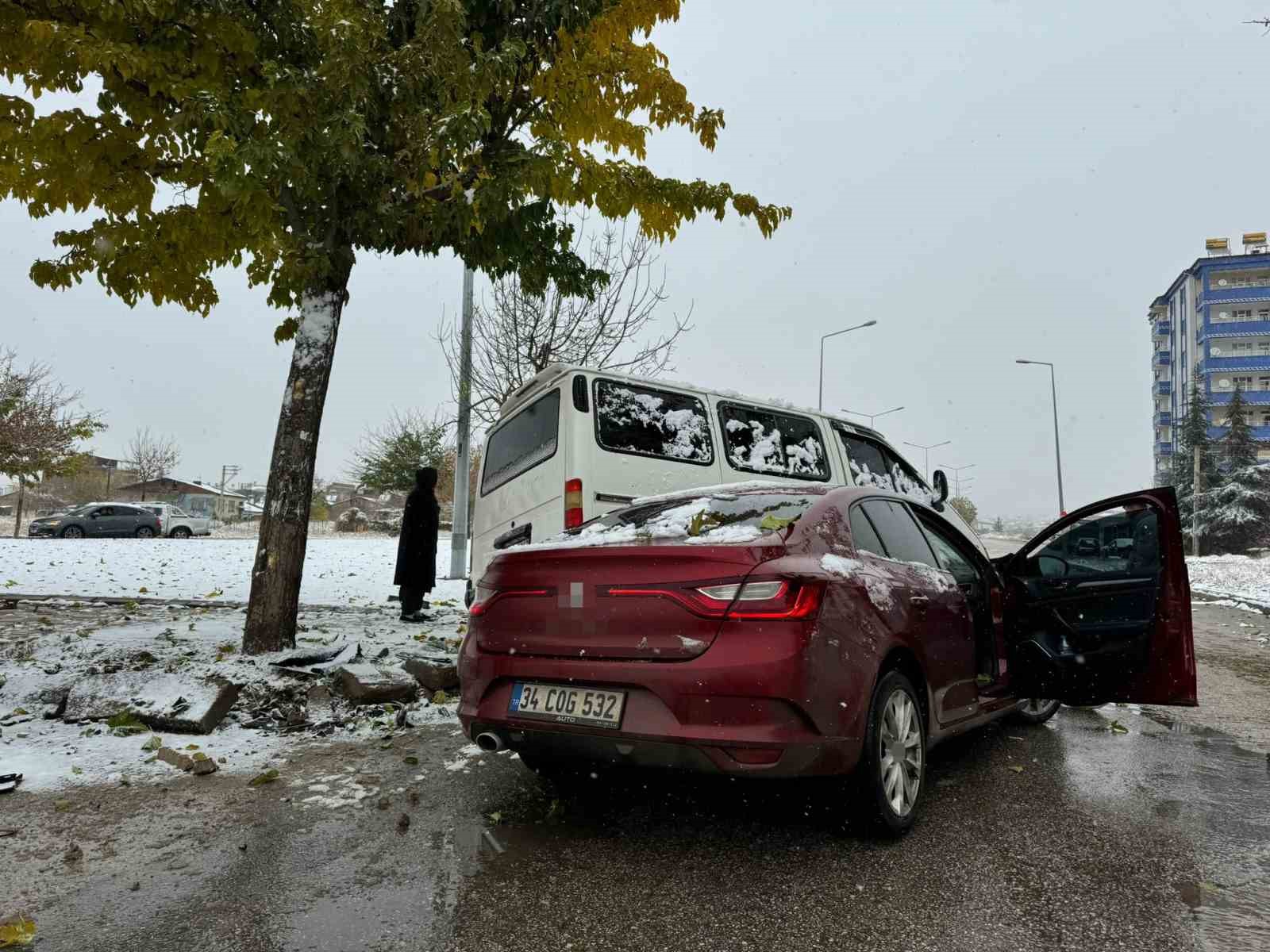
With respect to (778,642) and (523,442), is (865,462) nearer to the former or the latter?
(523,442)

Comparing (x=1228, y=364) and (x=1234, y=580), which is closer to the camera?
(x=1234, y=580)

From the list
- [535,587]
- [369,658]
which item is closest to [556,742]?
[535,587]

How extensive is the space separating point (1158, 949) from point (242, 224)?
7930 millimetres

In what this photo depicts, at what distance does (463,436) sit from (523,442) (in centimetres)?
850

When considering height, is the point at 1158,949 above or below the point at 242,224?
below

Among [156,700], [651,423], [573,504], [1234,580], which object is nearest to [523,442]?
[651,423]

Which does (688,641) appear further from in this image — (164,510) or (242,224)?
(164,510)

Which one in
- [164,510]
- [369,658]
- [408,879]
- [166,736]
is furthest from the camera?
[164,510]

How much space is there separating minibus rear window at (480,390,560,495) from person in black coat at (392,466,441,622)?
1.26 meters

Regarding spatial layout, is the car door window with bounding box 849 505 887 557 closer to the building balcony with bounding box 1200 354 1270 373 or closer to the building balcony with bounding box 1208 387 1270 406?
the building balcony with bounding box 1208 387 1270 406

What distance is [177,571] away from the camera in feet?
47.7

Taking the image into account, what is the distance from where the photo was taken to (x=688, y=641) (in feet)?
9.91

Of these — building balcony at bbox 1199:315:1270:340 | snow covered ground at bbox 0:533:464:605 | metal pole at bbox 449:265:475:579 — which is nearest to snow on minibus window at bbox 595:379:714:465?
snow covered ground at bbox 0:533:464:605

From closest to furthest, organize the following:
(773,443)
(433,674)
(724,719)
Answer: (724,719) → (433,674) → (773,443)
